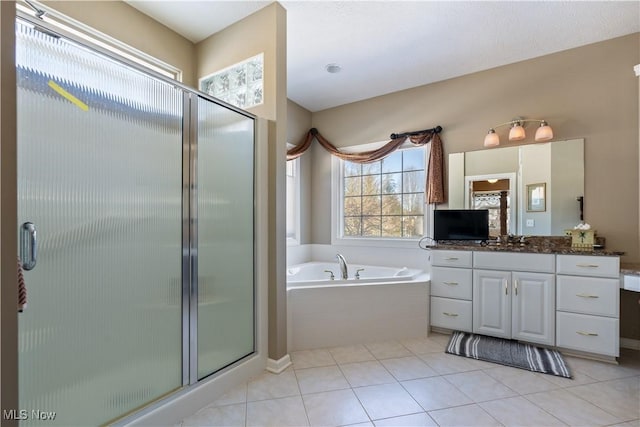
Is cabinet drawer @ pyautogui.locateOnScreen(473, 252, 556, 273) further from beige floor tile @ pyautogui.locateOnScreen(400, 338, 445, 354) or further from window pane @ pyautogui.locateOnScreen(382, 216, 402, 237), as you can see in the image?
window pane @ pyautogui.locateOnScreen(382, 216, 402, 237)

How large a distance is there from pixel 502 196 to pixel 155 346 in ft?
10.5

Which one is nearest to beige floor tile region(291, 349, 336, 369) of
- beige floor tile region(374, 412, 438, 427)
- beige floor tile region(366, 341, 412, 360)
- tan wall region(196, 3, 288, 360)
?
tan wall region(196, 3, 288, 360)

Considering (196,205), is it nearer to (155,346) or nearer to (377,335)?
(155,346)

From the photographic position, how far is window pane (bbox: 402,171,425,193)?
350cm

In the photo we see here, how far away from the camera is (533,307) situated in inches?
96.3

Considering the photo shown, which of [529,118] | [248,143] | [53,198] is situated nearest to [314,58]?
[248,143]

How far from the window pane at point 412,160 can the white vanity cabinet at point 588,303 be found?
166 cm

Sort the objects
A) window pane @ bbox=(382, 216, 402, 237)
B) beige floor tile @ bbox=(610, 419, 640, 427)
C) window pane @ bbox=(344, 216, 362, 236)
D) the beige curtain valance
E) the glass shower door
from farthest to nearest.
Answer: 1. window pane @ bbox=(344, 216, 362, 236)
2. window pane @ bbox=(382, 216, 402, 237)
3. the beige curtain valance
4. the glass shower door
5. beige floor tile @ bbox=(610, 419, 640, 427)

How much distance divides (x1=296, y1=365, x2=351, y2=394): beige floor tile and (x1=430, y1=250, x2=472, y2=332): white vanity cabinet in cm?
121

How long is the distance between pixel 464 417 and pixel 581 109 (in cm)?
279

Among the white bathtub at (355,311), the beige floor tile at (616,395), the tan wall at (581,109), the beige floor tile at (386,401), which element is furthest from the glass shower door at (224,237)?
the tan wall at (581,109)

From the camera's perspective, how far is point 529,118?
2854 mm

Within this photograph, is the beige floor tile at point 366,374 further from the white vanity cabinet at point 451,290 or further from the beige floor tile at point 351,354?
the white vanity cabinet at point 451,290

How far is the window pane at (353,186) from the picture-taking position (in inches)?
154
